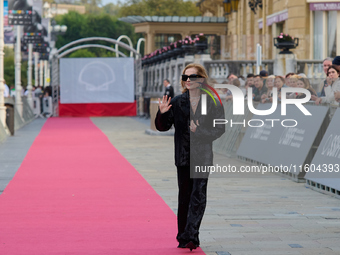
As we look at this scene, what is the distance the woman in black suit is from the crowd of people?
199 inches

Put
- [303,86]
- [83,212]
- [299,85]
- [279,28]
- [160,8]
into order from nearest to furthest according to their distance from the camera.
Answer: [83,212], [303,86], [299,85], [279,28], [160,8]

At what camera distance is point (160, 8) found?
104125 mm

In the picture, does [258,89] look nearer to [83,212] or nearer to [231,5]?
[83,212]

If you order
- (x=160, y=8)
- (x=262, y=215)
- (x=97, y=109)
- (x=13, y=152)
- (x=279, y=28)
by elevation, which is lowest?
(x=262, y=215)

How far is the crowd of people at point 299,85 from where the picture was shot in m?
12.3

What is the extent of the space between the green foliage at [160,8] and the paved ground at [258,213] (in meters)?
86.9

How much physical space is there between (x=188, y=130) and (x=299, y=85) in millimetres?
7193

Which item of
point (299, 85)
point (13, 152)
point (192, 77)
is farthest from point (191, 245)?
point (13, 152)

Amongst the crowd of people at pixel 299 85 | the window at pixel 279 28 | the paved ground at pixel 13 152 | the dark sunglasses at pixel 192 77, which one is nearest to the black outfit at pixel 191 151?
the dark sunglasses at pixel 192 77

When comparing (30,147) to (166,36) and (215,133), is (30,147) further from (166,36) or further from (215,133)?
(166,36)

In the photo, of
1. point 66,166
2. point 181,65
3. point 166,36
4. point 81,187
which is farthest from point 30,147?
point 166,36

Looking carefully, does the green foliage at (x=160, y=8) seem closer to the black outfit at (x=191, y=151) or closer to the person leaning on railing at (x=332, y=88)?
the person leaning on railing at (x=332, y=88)

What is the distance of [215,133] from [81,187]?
5484mm

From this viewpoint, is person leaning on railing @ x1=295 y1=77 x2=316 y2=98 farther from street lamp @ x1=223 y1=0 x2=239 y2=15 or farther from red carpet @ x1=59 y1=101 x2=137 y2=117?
street lamp @ x1=223 y1=0 x2=239 y2=15
